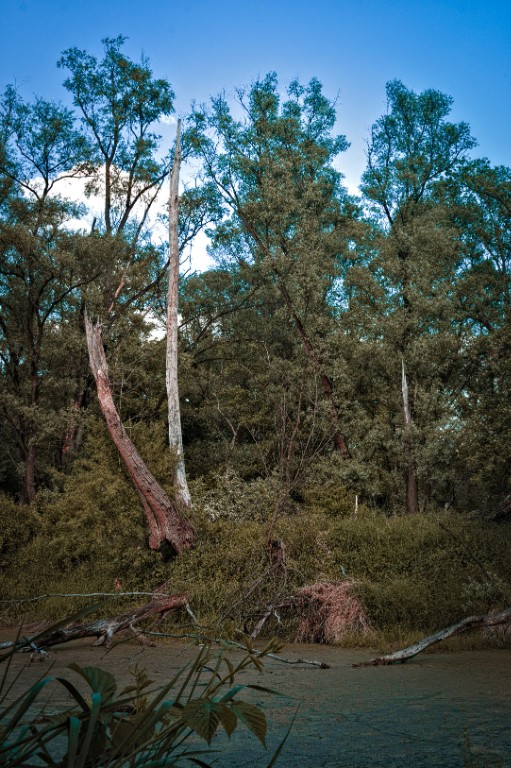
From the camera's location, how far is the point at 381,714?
3.54 meters

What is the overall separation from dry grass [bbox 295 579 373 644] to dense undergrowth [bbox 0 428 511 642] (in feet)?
0.84

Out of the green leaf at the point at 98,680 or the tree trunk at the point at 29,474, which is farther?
the tree trunk at the point at 29,474

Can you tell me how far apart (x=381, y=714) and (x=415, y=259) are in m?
20.1

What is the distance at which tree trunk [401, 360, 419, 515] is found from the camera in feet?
66.6

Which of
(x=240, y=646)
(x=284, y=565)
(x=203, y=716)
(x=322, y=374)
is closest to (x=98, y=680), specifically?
(x=203, y=716)

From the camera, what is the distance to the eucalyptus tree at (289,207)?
22.7m

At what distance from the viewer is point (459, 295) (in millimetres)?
22859

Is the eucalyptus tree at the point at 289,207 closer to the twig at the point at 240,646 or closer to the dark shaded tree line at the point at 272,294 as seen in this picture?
the dark shaded tree line at the point at 272,294

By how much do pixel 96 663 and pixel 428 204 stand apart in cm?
2161

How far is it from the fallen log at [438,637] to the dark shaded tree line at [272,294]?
8.32 metres

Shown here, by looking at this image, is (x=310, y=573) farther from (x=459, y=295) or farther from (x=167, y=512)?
(x=459, y=295)

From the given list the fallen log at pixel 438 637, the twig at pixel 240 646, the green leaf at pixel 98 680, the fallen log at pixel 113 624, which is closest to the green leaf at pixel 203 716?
the green leaf at pixel 98 680

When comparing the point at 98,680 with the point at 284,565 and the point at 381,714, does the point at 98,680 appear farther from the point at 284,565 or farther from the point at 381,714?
the point at 284,565

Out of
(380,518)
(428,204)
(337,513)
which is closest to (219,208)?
(428,204)
